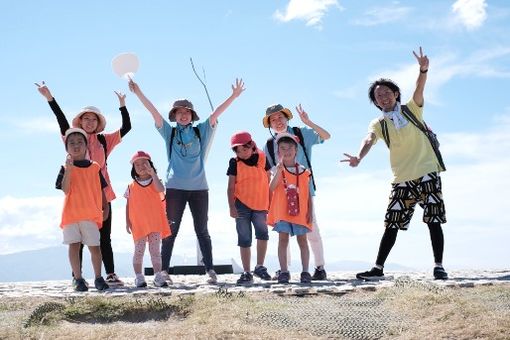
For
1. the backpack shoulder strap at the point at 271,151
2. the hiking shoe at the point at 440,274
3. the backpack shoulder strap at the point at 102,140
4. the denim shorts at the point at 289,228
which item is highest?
the backpack shoulder strap at the point at 102,140

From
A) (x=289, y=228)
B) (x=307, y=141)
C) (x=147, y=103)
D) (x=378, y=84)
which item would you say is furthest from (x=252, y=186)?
(x=378, y=84)

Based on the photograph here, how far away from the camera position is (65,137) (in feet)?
27.0

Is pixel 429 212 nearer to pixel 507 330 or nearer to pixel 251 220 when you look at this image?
pixel 251 220

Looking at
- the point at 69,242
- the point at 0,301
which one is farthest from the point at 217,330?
the point at 69,242

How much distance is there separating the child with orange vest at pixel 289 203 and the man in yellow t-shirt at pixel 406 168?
28.7 inches

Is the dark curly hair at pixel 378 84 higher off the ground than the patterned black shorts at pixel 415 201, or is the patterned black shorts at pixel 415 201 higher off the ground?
the dark curly hair at pixel 378 84

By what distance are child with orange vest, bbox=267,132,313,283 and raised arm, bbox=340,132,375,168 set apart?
0.64 metres

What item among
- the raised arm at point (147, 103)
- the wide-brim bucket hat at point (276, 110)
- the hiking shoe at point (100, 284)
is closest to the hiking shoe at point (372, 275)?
the wide-brim bucket hat at point (276, 110)

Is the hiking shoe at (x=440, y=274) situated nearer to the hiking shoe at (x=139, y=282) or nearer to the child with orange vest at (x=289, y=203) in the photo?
the child with orange vest at (x=289, y=203)

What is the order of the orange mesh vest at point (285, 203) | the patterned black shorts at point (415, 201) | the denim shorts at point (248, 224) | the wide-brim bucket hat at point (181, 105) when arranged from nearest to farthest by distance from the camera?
1. the patterned black shorts at point (415, 201)
2. the orange mesh vest at point (285, 203)
3. the denim shorts at point (248, 224)
4. the wide-brim bucket hat at point (181, 105)

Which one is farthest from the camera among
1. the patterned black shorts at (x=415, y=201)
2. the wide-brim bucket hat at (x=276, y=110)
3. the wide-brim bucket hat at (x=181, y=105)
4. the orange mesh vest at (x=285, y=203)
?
the wide-brim bucket hat at (x=276, y=110)

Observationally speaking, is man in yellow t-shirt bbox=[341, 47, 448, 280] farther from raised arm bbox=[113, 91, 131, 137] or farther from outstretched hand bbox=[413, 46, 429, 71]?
raised arm bbox=[113, 91, 131, 137]

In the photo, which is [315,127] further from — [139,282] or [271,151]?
[139,282]

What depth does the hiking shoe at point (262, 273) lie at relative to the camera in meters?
8.62
